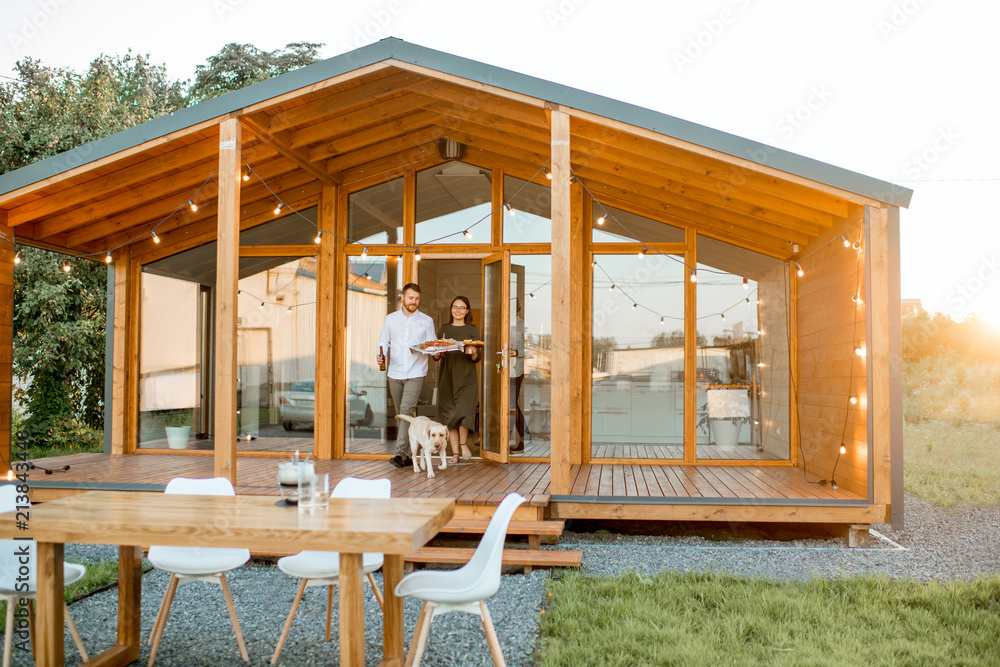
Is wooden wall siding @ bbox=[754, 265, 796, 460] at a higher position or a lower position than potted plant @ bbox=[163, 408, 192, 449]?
higher

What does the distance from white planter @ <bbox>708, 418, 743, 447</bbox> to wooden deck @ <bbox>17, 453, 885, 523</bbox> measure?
0.26m

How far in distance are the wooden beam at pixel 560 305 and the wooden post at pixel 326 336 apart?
281 cm

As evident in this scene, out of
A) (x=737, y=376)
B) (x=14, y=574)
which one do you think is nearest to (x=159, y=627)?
(x=14, y=574)

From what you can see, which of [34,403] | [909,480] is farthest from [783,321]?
[34,403]

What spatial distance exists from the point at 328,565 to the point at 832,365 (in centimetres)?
424

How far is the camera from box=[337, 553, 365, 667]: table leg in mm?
2305

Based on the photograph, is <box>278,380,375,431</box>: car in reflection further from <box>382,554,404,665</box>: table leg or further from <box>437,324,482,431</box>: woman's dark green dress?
<box>382,554,404,665</box>: table leg

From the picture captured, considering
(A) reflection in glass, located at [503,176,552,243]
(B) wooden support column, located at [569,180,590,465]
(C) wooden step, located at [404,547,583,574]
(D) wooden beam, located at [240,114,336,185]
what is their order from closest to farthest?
1. (C) wooden step, located at [404,547,583,574]
2. (D) wooden beam, located at [240,114,336,185]
3. (B) wooden support column, located at [569,180,590,465]
4. (A) reflection in glass, located at [503,176,552,243]

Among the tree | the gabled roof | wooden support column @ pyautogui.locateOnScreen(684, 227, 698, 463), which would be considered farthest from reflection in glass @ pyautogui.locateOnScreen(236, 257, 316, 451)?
the tree

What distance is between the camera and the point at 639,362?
20.9 ft

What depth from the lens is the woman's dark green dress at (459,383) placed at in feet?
20.2

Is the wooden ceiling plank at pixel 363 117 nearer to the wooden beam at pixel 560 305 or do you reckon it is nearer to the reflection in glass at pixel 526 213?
the reflection in glass at pixel 526 213

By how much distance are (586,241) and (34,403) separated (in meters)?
9.50

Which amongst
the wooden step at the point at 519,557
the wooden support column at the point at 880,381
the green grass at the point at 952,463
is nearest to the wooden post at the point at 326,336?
the wooden step at the point at 519,557
